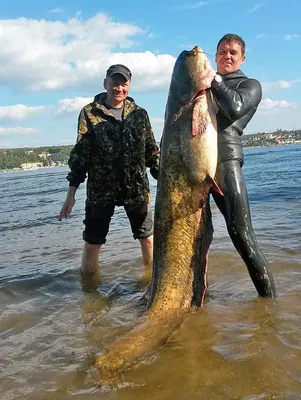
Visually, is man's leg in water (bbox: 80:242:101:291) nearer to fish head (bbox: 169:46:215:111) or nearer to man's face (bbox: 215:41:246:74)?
fish head (bbox: 169:46:215:111)

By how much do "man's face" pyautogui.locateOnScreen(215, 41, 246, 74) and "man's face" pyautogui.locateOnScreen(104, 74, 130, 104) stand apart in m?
1.30

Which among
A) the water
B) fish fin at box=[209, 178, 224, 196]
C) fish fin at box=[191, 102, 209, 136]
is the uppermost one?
fish fin at box=[191, 102, 209, 136]

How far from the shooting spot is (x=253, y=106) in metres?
4.44

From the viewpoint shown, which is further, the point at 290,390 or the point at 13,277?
the point at 13,277

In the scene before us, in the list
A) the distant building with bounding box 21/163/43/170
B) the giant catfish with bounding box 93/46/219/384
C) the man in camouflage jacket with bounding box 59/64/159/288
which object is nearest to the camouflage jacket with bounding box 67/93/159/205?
the man in camouflage jacket with bounding box 59/64/159/288

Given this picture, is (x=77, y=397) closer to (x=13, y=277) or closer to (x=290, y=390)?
(x=290, y=390)

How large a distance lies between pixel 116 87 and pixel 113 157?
2.88 ft

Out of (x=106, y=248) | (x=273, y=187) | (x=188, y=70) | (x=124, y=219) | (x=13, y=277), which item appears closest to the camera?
(x=188, y=70)

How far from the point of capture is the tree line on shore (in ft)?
433

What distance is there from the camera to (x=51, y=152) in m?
147

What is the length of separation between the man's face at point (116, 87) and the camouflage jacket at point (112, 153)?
0.14 meters

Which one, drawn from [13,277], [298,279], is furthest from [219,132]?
[13,277]

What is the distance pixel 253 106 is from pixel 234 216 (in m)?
1.12

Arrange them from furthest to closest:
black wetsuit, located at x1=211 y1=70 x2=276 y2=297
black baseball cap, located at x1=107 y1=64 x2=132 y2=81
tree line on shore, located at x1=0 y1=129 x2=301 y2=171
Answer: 1. tree line on shore, located at x1=0 y1=129 x2=301 y2=171
2. black baseball cap, located at x1=107 y1=64 x2=132 y2=81
3. black wetsuit, located at x1=211 y1=70 x2=276 y2=297
